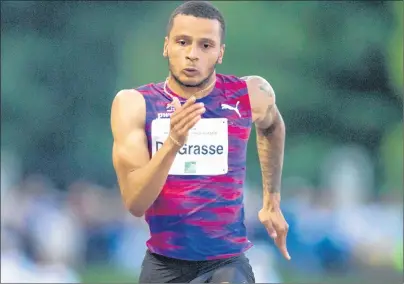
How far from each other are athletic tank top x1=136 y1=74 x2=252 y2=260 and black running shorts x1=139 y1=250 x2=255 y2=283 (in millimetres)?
43

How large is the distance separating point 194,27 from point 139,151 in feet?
2.05

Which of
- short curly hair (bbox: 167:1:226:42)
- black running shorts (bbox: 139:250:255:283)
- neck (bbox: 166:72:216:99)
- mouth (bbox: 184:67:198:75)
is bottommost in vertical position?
black running shorts (bbox: 139:250:255:283)

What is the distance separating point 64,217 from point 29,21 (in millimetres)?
1803

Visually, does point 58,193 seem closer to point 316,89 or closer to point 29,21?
point 29,21

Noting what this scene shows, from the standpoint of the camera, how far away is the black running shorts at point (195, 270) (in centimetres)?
353

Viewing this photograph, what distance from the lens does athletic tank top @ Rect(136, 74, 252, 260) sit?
140 inches

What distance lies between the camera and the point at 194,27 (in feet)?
11.9

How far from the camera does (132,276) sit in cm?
679

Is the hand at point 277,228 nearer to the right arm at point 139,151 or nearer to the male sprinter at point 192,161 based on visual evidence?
the male sprinter at point 192,161

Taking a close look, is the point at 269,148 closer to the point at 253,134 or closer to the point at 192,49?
the point at 192,49

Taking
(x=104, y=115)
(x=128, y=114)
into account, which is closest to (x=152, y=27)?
(x=104, y=115)

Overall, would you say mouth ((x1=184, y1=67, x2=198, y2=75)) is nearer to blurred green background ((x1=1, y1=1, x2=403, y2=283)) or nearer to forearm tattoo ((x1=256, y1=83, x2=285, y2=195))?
forearm tattoo ((x1=256, y1=83, x2=285, y2=195))

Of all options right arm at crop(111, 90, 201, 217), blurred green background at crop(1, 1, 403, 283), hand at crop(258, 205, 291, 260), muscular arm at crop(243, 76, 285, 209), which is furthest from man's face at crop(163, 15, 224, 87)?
blurred green background at crop(1, 1, 403, 283)

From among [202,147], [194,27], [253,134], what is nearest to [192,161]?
[202,147]
